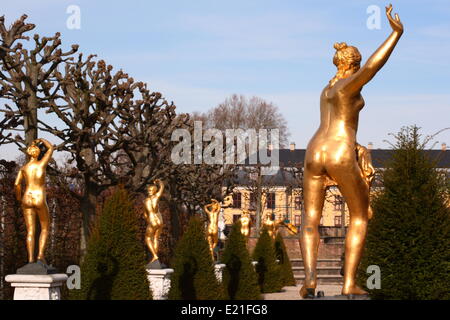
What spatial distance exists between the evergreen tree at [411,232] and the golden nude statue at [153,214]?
22.6 feet

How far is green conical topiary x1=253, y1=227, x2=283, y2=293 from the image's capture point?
82.9ft

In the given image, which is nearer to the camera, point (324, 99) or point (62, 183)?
point (324, 99)

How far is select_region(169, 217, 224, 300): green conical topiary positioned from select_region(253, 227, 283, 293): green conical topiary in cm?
954

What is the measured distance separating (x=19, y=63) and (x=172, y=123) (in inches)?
311

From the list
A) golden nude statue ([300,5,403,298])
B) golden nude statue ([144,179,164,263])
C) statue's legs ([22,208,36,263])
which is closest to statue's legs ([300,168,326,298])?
golden nude statue ([300,5,403,298])

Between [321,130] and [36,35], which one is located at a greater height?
[36,35]

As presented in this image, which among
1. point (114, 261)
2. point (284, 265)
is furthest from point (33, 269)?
point (284, 265)

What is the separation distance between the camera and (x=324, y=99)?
22.9 feet

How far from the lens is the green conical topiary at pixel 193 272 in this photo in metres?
15.5

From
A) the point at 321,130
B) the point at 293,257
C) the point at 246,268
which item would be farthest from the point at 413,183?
the point at 293,257

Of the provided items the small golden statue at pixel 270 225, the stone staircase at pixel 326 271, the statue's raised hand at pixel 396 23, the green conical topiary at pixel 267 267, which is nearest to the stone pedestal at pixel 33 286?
the statue's raised hand at pixel 396 23
